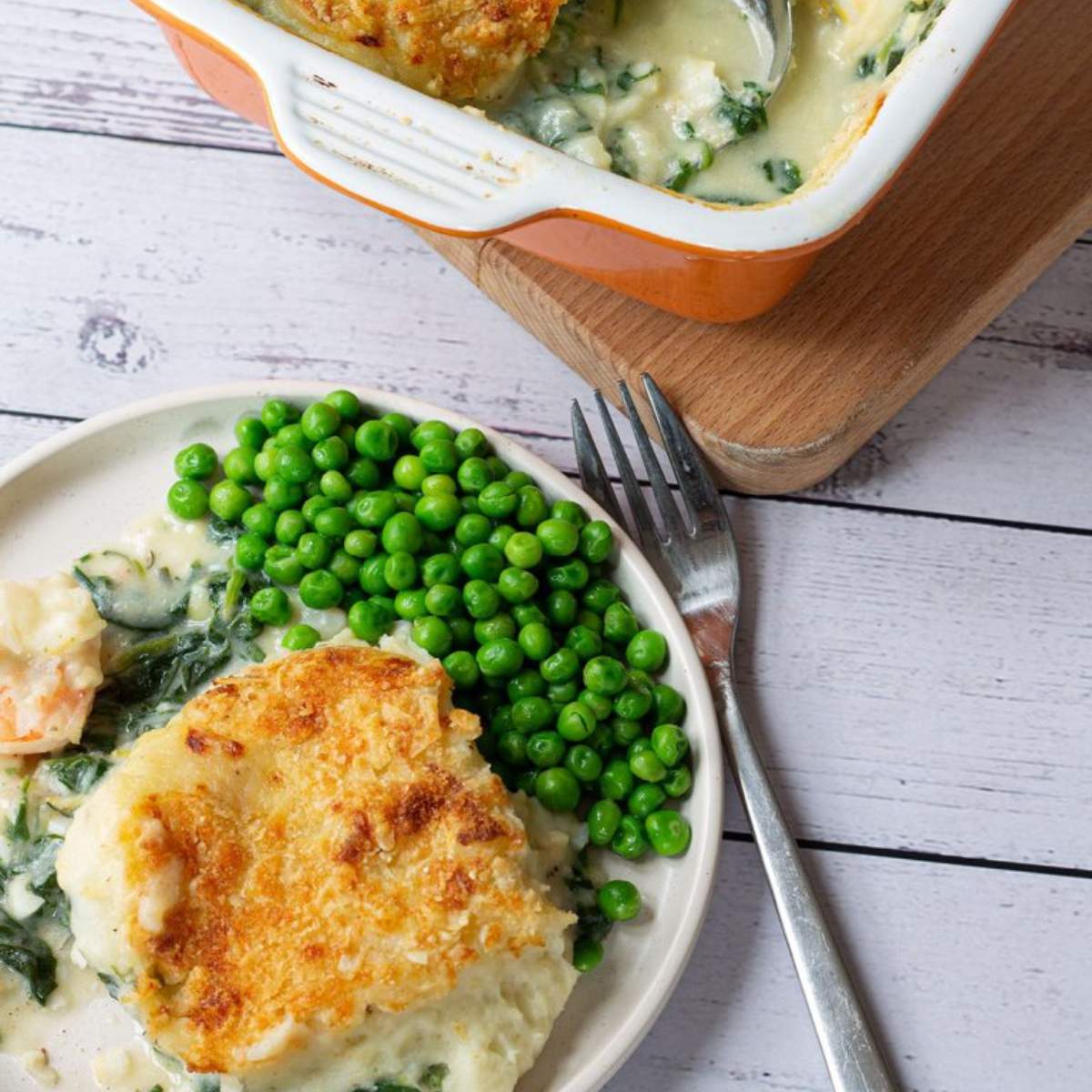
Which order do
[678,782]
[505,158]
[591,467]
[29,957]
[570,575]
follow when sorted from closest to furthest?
1. [505,158]
2. [29,957]
3. [678,782]
4. [570,575]
5. [591,467]

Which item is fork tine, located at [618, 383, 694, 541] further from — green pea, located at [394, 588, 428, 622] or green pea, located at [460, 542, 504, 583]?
green pea, located at [394, 588, 428, 622]

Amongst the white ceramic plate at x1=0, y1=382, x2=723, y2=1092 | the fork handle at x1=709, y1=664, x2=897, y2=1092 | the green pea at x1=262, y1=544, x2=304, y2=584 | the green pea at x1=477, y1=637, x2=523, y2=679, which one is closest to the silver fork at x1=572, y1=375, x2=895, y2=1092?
the fork handle at x1=709, y1=664, x2=897, y2=1092

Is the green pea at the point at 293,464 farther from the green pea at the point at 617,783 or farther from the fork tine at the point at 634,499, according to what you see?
the green pea at the point at 617,783

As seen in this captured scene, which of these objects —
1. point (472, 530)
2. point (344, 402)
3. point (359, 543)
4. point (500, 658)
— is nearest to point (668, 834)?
point (500, 658)

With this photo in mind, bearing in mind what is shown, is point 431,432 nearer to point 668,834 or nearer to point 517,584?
point 517,584

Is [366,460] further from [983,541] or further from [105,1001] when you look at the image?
[983,541]

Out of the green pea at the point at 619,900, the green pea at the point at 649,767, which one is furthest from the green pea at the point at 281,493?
the green pea at the point at 619,900
